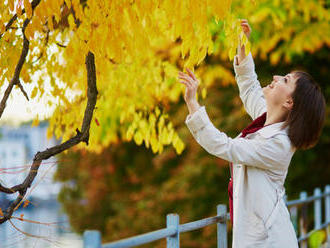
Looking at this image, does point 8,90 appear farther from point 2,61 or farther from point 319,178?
point 319,178

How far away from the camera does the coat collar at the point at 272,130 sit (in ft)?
6.79

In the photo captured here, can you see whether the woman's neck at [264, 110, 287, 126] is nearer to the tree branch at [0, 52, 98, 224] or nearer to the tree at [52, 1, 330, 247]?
the tree branch at [0, 52, 98, 224]

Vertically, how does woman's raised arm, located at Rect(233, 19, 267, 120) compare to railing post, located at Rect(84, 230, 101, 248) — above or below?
above

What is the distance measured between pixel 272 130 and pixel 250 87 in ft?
1.79

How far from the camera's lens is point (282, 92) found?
219cm

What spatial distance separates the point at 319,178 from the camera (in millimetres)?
8406

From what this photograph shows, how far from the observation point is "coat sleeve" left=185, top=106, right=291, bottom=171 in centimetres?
193

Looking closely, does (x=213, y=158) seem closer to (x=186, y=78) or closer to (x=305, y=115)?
(x=305, y=115)

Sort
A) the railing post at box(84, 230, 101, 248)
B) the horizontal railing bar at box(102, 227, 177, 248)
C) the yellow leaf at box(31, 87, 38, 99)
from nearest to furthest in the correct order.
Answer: the railing post at box(84, 230, 101, 248), the horizontal railing bar at box(102, 227, 177, 248), the yellow leaf at box(31, 87, 38, 99)

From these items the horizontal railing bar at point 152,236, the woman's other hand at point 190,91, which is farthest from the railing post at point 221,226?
the woman's other hand at point 190,91

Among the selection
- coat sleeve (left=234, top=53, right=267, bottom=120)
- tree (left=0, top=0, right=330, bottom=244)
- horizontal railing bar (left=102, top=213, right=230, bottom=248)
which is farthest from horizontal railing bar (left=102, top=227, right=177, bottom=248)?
coat sleeve (left=234, top=53, right=267, bottom=120)

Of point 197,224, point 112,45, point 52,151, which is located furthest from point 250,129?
point 52,151

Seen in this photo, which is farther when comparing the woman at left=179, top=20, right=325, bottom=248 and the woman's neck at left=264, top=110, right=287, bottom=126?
the woman's neck at left=264, top=110, right=287, bottom=126

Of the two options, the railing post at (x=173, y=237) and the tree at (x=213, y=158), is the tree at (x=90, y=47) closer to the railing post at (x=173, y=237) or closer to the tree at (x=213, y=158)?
the railing post at (x=173, y=237)
